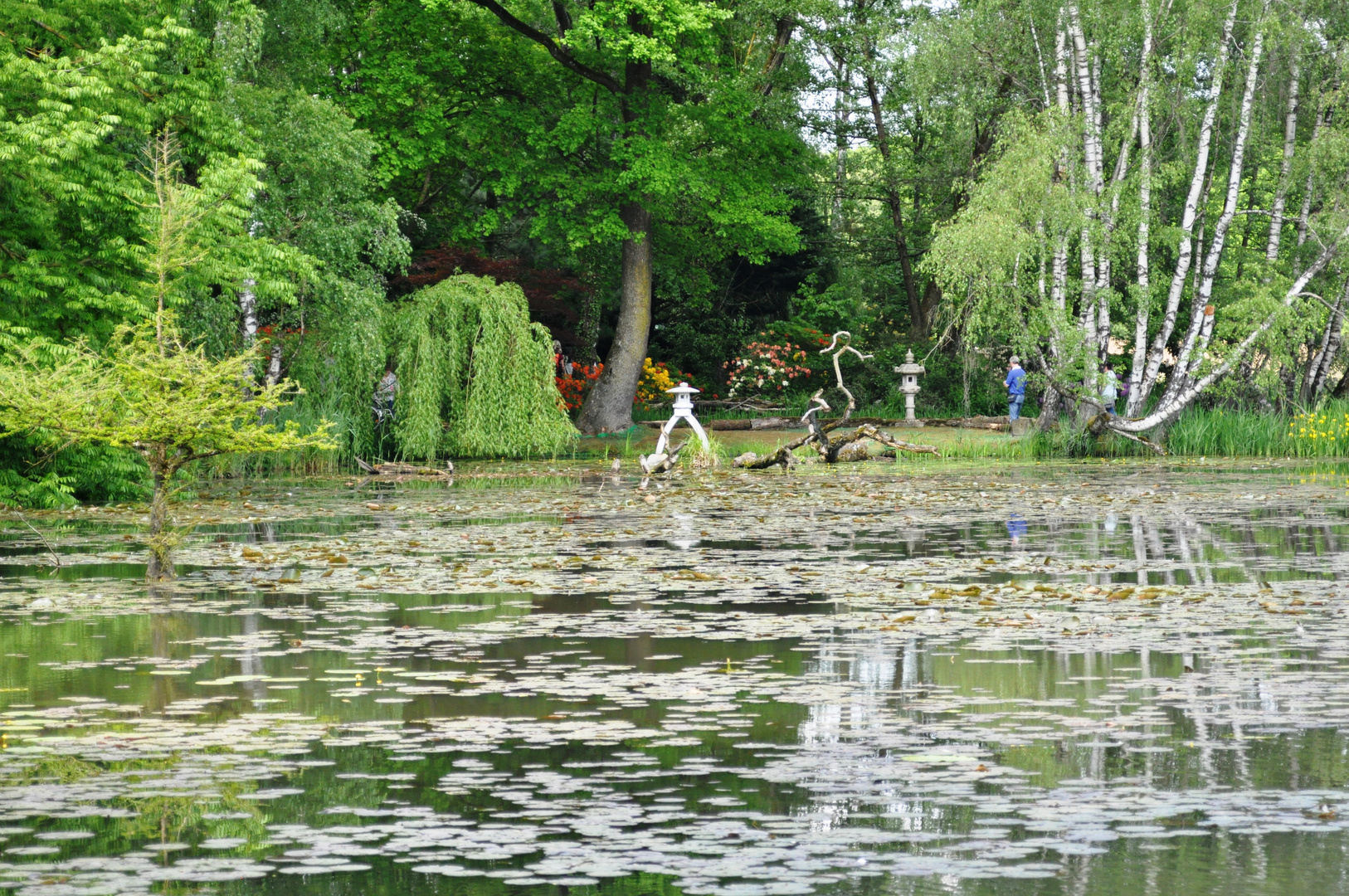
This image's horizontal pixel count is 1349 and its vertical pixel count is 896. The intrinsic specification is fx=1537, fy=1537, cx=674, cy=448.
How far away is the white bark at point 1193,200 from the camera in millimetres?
26625

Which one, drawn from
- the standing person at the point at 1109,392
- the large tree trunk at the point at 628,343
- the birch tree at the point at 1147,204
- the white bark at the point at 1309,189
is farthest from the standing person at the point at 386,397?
the white bark at the point at 1309,189

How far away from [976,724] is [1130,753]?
2.24 feet

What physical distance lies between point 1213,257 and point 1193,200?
1167mm

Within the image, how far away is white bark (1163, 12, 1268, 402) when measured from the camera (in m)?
26.7

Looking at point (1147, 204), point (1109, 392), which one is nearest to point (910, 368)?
point (1109, 392)

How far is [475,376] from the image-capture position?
27.3 metres

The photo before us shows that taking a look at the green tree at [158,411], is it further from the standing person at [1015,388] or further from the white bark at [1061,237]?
the standing person at [1015,388]

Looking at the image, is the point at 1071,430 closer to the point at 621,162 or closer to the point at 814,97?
the point at 621,162

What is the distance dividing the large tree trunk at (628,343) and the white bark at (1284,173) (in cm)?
1305

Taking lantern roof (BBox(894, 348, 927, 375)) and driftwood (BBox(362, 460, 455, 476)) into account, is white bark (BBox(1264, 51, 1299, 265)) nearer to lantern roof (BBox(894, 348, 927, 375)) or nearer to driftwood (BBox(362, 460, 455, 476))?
lantern roof (BBox(894, 348, 927, 375))

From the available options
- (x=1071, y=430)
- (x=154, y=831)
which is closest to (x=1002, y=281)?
(x=1071, y=430)

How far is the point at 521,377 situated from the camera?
1080 inches

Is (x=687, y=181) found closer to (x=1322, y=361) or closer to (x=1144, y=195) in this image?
(x=1144, y=195)

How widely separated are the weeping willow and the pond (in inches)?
540
